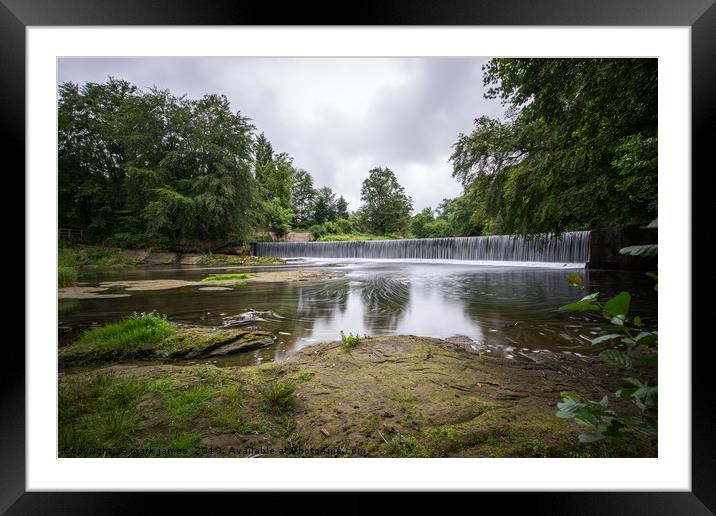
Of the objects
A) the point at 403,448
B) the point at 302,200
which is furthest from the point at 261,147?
the point at 302,200

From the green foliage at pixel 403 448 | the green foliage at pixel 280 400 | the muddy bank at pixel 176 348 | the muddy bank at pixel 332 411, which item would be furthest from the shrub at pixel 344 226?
the green foliage at pixel 403 448

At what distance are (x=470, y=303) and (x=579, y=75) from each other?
9.17 ft

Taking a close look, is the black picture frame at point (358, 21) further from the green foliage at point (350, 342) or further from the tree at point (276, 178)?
the tree at point (276, 178)

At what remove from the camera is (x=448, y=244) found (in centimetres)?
1370

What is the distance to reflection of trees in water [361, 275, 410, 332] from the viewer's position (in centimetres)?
276

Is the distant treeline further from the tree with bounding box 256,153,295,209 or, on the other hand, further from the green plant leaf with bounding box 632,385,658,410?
the tree with bounding box 256,153,295,209

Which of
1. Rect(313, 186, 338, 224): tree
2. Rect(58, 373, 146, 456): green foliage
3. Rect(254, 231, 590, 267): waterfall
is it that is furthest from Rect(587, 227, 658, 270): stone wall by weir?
Rect(313, 186, 338, 224): tree

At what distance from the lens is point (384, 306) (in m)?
3.63

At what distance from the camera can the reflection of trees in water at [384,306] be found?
9.06ft

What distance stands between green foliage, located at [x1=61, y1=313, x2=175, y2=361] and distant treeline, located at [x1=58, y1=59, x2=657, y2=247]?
0.84 meters

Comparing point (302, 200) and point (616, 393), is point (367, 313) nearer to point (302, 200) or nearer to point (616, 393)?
point (616, 393)
